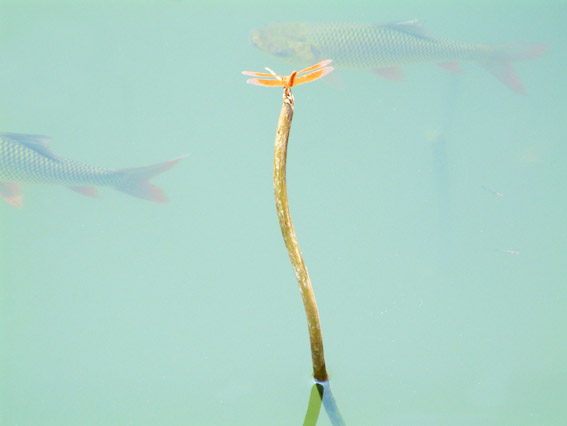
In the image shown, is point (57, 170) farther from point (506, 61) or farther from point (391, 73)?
point (506, 61)

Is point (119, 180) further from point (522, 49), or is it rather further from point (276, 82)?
point (522, 49)

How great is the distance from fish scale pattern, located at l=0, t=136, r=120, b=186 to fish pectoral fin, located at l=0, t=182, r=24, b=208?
0.09 m

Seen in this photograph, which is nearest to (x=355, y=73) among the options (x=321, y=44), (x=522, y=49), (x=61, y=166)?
(x=321, y=44)

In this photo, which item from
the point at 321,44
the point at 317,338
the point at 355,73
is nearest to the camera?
the point at 317,338

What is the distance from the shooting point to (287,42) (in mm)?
3295

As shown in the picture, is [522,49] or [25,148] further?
[522,49]

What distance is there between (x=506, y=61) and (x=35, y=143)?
2.78 m

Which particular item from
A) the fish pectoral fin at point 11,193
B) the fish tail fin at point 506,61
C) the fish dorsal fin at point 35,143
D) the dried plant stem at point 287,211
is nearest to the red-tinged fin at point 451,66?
the fish tail fin at point 506,61

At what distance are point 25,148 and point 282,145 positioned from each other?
2265 mm

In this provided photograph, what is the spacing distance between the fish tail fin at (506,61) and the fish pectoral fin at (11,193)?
2.83 m

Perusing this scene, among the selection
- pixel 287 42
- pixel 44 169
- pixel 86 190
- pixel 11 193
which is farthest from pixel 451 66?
pixel 11 193

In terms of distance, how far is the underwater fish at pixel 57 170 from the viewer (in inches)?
113

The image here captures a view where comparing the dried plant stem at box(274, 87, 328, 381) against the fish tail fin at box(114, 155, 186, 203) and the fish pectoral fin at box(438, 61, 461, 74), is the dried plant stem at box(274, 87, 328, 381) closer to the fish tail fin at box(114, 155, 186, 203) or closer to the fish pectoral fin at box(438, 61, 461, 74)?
the fish tail fin at box(114, 155, 186, 203)

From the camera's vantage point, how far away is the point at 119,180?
2.89 meters
